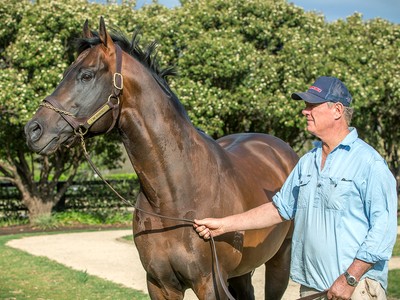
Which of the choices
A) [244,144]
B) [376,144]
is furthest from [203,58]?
[244,144]

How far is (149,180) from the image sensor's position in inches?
143

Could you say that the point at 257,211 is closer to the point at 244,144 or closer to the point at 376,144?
the point at 244,144

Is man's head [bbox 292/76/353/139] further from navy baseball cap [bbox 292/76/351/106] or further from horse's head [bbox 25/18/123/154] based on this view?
horse's head [bbox 25/18/123/154]

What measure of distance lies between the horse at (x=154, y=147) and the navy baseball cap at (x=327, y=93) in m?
0.93

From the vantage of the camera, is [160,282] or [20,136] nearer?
[160,282]

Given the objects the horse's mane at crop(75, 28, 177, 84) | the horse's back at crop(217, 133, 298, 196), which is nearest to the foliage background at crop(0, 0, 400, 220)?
the horse's back at crop(217, 133, 298, 196)

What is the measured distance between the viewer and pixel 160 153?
142 inches

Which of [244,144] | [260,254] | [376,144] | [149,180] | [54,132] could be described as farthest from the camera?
[376,144]

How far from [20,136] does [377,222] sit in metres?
12.4

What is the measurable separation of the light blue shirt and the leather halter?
114cm

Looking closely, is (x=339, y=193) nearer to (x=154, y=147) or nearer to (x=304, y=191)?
(x=304, y=191)

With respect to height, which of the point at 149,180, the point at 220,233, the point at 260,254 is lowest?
the point at 260,254

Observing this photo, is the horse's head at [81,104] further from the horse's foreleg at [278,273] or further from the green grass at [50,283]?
the green grass at [50,283]

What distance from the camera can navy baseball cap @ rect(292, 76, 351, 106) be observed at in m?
3.02
